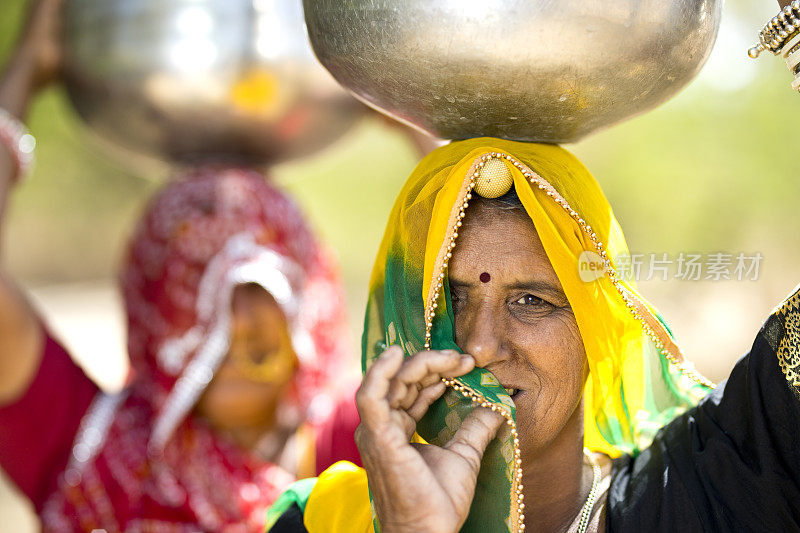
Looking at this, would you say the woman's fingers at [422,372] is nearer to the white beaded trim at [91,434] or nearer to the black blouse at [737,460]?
the black blouse at [737,460]

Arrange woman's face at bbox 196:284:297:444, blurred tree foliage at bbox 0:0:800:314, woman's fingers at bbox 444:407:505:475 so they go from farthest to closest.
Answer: blurred tree foliage at bbox 0:0:800:314 < woman's face at bbox 196:284:297:444 < woman's fingers at bbox 444:407:505:475

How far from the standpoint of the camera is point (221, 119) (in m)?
2.53

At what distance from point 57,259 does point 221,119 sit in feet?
44.7

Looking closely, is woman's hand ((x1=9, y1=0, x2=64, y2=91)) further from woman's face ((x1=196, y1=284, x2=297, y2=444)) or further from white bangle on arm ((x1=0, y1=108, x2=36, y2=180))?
woman's face ((x1=196, y1=284, x2=297, y2=444))

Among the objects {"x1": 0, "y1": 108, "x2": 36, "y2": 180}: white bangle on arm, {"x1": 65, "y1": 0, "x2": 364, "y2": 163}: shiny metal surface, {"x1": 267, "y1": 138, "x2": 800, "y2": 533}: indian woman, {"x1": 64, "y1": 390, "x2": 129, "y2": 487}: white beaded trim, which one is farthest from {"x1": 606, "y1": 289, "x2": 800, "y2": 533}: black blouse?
{"x1": 0, "y1": 108, "x2": 36, "y2": 180}: white bangle on arm

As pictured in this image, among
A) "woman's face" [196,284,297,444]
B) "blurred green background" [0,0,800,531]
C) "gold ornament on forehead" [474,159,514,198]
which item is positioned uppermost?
"gold ornament on forehead" [474,159,514,198]

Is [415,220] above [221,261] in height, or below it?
above

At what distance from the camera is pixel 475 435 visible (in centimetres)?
143

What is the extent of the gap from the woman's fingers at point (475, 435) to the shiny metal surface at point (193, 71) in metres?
1.37

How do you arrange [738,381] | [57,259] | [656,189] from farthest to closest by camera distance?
1. [57,259]
2. [656,189]
3. [738,381]

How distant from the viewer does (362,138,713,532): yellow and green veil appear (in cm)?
147

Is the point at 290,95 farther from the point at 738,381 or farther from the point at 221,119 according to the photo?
the point at 738,381

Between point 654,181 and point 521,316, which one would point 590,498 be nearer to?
point 521,316

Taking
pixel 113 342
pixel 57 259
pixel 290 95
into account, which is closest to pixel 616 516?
pixel 290 95
